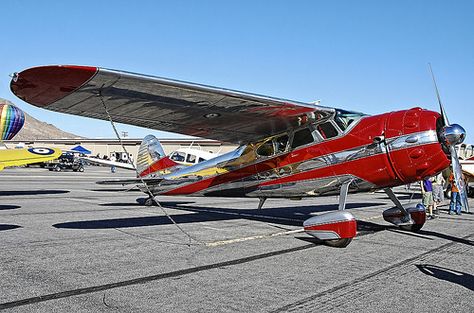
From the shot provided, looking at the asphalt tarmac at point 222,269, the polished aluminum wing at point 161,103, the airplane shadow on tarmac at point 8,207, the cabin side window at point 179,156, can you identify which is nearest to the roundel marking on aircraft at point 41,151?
the airplane shadow on tarmac at point 8,207

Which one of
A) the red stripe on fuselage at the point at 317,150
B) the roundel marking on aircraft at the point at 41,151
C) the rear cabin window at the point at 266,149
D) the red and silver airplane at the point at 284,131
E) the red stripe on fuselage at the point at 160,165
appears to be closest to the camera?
the red and silver airplane at the point at 284,131

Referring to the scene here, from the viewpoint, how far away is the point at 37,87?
5609mm

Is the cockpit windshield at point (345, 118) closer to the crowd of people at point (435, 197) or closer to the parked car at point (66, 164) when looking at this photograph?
the crowd of people at point (435, 197)

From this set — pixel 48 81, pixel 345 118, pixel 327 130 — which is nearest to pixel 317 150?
pixel 327 130

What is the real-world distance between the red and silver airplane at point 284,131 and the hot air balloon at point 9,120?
30.4 metres

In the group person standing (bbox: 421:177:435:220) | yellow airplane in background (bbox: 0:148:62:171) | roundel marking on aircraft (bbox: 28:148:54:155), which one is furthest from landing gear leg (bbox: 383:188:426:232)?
roundel marking on aircraft (bbox: 28:148:54:155)

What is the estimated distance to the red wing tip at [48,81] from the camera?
17.0 ft

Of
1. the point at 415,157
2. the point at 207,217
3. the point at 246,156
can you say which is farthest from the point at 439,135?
the point at 207,217

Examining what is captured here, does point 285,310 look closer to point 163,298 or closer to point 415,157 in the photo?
point 163,298

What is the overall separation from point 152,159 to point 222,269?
8725 mm

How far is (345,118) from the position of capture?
8305 millimetres

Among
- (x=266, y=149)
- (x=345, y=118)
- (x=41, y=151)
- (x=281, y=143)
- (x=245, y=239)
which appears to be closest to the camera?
(x=245, y=239)

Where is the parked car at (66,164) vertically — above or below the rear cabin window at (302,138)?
below

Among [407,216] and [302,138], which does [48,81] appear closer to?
[302,138]
